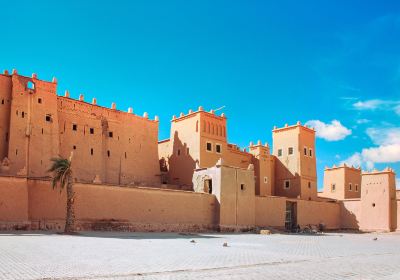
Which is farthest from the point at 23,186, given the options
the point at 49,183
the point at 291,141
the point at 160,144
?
the point at 291,141

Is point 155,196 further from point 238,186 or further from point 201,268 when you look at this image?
point 201,268

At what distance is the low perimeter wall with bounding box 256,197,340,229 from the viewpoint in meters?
41.7

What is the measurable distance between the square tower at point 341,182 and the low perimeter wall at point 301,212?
5.47 metres

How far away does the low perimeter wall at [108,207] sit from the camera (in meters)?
26.2

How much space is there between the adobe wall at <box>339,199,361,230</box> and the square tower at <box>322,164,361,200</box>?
4.93 m

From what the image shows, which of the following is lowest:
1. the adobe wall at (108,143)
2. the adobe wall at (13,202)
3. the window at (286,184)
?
the adobe wall at (13,202)

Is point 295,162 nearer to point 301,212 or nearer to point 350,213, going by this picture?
point 301,212

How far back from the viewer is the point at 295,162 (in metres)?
50.3

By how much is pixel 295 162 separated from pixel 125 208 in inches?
972

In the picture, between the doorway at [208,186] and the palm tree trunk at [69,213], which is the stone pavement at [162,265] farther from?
the doorway at [208,186]

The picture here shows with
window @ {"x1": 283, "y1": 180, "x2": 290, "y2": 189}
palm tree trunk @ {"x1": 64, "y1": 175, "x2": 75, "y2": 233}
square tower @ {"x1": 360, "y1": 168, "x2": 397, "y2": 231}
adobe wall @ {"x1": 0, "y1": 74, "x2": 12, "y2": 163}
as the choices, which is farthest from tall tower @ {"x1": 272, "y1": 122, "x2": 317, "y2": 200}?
adobe wall @ {"x1": 0, "y1": 74, "x2": 12, "y2": 163}

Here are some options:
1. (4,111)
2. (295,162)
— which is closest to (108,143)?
(4,111)

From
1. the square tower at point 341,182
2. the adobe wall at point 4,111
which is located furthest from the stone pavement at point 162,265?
the square tower at point 341,182

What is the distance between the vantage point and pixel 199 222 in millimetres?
35781
